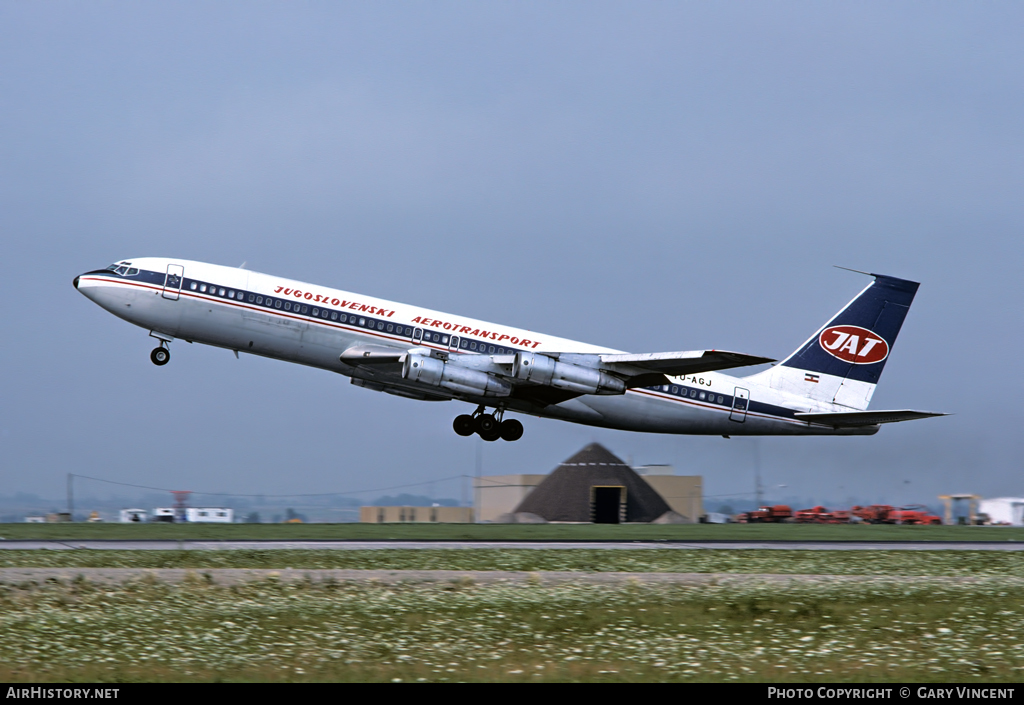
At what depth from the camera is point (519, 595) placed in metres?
22.0

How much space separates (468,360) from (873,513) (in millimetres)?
57600

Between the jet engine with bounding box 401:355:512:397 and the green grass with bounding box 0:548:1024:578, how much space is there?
706 cm

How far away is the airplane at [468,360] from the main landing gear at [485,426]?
51mm

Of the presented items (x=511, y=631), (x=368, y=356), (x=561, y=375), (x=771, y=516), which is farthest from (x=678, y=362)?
(x=771, y=516)

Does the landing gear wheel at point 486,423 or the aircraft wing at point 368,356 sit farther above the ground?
the aircraft wing at point 368,356

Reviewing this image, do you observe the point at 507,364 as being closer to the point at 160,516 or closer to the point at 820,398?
the point at 820,398

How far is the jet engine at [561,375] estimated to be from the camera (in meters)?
39.7

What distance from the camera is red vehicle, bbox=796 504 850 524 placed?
83562 millimetres

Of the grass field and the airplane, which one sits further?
the airplane

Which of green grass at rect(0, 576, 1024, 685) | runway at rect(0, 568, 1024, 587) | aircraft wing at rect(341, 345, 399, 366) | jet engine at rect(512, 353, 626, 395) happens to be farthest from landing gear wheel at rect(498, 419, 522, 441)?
green grass at rect(0, 576, 1024, 685)

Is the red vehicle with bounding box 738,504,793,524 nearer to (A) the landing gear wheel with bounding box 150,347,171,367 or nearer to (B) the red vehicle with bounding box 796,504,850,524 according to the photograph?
(B) the red vehicle with bounding box 796,504,850,524

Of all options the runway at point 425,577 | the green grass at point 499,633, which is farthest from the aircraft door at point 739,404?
the green grass at point 499,633

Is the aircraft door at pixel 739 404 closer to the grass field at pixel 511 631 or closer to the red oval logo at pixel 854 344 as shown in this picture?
the red oval logo at pixel 854 344
